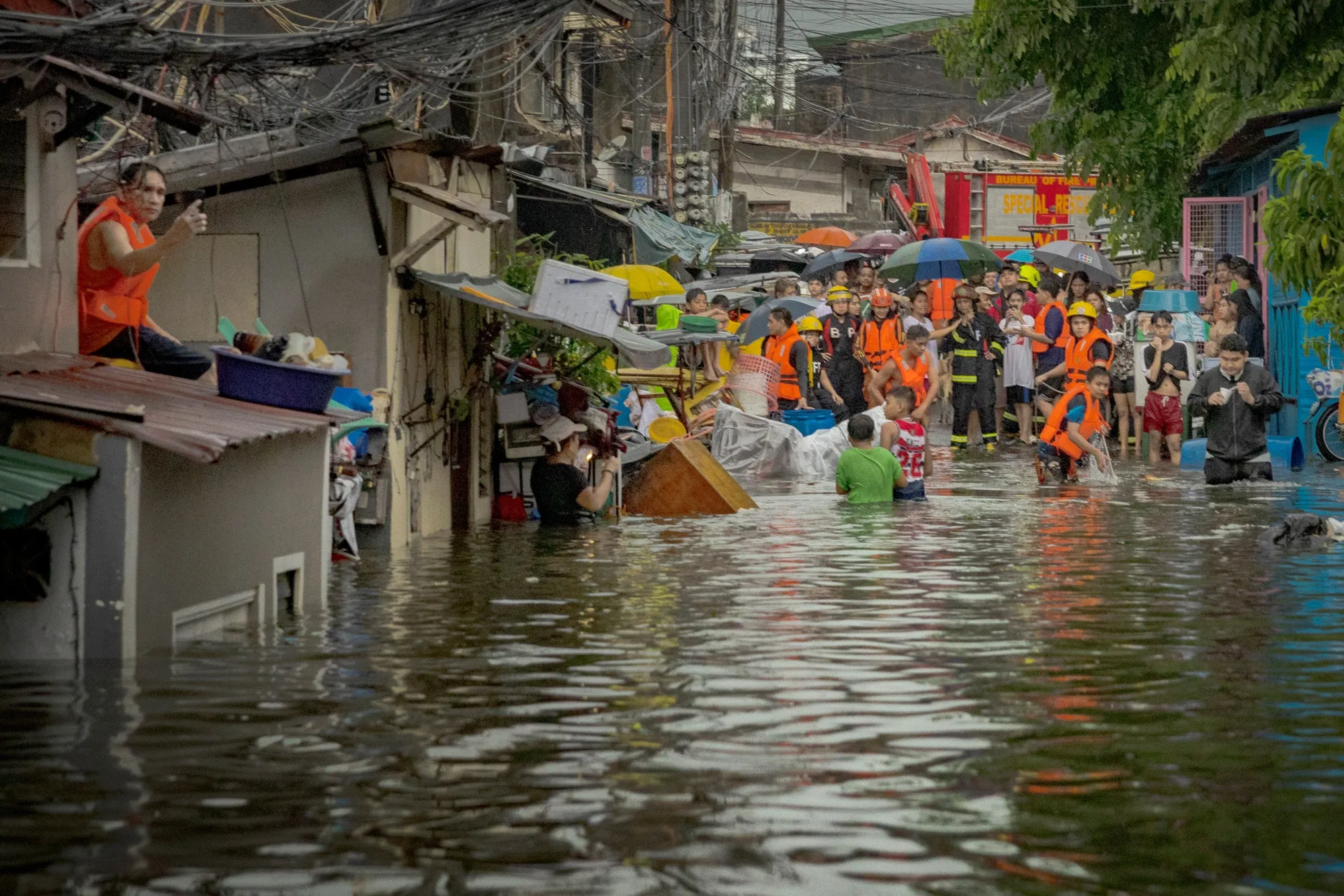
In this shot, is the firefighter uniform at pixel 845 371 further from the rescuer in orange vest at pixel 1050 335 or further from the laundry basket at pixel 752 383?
the rescuer in orange vest at pixel 1050 335

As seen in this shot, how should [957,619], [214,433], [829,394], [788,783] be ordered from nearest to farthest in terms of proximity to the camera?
[788,783] < [214,433] < [957,619] < [829,394]

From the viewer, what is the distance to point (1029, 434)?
1118 inches

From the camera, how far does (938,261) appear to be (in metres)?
28.6

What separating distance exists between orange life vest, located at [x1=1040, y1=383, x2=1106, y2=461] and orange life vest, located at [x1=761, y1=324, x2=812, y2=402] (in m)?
5.68

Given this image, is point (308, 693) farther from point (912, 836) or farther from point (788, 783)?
point (912, 836)

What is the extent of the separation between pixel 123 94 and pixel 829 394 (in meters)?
16.0

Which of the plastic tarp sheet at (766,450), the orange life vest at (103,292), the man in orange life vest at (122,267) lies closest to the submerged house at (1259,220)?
the plastic tarp sheet at (766,450)

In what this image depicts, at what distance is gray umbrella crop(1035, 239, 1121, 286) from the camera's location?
30891mm

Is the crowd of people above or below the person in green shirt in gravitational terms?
above

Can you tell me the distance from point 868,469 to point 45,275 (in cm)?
921

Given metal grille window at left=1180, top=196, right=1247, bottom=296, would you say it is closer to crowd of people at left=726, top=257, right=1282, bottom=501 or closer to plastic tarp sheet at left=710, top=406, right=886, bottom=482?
crowd of people at left=726, top=257, right=1282, bottom=501

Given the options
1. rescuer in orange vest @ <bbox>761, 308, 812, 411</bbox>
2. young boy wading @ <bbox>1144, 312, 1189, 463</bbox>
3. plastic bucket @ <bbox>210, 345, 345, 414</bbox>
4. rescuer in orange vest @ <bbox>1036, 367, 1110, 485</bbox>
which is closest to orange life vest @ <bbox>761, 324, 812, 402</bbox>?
rescuer in orange vest @ <bbox>761, 308, 812, 411</bbox>

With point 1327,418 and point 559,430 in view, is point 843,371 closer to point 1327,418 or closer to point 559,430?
point 1327,418

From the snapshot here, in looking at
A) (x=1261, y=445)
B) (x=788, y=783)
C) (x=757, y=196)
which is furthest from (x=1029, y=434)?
(x=757, y=196)
